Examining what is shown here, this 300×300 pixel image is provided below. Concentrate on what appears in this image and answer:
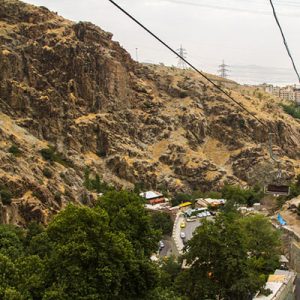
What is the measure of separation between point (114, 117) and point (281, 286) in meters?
56.6

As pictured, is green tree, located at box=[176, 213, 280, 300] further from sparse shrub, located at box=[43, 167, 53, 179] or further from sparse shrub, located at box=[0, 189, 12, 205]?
sparse shrub, located at box=[43, 167, 53, 179]

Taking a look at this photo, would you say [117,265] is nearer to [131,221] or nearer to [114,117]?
[131,221]

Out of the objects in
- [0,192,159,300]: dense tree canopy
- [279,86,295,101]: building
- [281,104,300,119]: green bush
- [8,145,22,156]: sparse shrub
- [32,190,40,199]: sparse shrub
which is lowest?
[32,190,40,199]: sparse shrub

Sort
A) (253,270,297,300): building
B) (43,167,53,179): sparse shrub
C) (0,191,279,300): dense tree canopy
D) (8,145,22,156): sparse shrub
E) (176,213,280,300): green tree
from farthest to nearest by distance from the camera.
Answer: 1. (43,167,53,179): sparse shrub
2. (8,145,22,156): sparse shrub
3. (253,270,297,300): building
4. (176,213,280,300): green tree
5. (0,191,279,300): dense tree canopy

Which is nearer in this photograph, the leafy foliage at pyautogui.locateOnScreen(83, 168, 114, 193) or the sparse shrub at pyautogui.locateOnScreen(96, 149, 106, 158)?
the leafy foliage at pyautogui.locateOnScreen(83, 168, 114, 193)

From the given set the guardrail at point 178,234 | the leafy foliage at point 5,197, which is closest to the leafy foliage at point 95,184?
the guardrail at point 178,234

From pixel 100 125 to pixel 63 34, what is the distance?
1706 centimetres

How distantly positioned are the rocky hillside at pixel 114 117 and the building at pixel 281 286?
3642cm

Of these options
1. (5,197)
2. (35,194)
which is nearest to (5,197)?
(5,197)

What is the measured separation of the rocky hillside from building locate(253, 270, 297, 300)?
119ft

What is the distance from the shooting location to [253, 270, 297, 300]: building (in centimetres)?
2039

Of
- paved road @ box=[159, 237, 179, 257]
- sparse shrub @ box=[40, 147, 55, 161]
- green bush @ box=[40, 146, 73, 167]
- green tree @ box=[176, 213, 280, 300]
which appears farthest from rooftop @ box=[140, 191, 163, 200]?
green tree @ box=[176, 213, 280, 300]

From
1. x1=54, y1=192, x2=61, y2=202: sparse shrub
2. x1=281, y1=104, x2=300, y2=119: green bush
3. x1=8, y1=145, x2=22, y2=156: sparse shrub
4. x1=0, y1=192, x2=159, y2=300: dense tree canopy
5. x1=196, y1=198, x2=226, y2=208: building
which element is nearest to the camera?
x1=0, y1=192, x2=159, y2=300: dense tree canopy

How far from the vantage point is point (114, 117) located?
75625 mm
